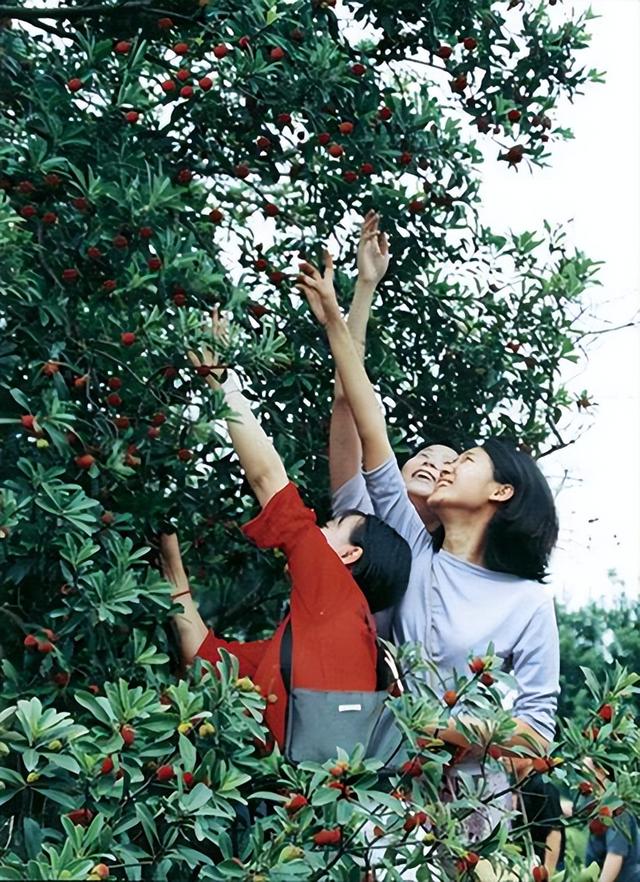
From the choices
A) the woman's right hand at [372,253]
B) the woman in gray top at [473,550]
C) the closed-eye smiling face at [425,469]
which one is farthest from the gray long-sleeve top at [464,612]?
the woman's right hand at [372,253]

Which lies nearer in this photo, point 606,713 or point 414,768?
point 414,768

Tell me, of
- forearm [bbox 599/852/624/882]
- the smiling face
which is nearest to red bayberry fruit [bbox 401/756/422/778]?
the smiling face

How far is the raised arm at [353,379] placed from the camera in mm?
4203

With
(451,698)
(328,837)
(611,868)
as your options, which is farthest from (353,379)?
(611,868)

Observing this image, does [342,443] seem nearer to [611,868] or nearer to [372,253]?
[372,253]

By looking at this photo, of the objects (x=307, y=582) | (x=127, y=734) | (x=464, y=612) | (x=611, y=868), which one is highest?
(x=307, y=582)

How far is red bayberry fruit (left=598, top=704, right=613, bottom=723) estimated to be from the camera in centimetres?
365

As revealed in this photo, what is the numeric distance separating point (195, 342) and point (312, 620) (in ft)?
2.50

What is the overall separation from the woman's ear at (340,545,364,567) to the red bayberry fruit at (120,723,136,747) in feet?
2.60

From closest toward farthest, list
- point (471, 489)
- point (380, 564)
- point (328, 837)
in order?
1. point (328, 837)
2. point (380, 564)
3. point (471, 489)

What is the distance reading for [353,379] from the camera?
167 inches

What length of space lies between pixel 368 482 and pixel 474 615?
46cm

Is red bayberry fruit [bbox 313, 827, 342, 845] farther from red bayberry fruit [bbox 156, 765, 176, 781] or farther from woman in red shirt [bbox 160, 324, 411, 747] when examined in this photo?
woman in red shirt [bbox 160, 324, 411, 747]

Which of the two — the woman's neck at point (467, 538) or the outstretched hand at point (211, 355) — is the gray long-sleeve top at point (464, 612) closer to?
the woman's neck at point (467, 538)
